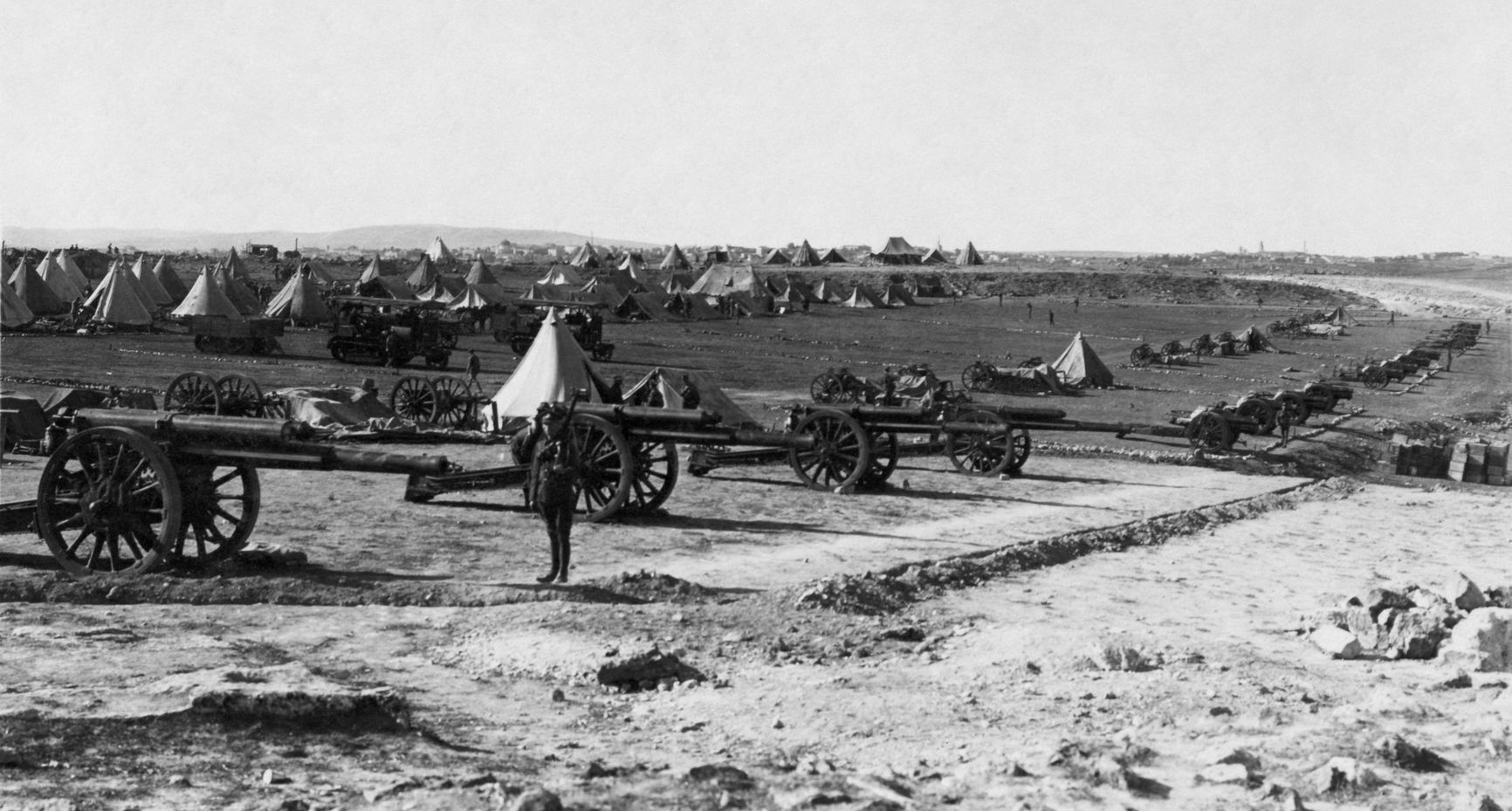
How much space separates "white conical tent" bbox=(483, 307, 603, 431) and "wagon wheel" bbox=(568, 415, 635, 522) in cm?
796

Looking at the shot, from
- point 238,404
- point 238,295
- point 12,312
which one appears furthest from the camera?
point 238,295

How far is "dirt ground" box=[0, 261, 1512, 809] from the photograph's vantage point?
307 inches

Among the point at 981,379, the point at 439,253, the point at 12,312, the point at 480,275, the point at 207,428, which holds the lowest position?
the point at 12,312

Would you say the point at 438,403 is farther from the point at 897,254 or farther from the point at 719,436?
the point at 897,254

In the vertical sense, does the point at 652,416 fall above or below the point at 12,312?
above

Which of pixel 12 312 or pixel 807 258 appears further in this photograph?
pixel 807 258

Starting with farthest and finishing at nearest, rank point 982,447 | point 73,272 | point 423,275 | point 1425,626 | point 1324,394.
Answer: point 423,275, point 73,272, point 1324,394, point 982,447, point 1425,626

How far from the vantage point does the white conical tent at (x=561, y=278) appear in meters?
74.4

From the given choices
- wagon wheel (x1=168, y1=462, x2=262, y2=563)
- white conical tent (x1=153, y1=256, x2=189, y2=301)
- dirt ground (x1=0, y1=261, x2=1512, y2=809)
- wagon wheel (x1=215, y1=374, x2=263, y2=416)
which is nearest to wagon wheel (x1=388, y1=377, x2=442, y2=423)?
wagon wheel (x1=215, y1=374, x2=263, y2=416)

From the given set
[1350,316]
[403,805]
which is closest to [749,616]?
[403,805]

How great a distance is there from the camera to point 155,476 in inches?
503

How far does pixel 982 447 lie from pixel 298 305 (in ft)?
111

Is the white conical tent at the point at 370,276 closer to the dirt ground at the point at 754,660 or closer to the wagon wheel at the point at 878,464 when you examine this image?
the dirt ground at the point at 754,660

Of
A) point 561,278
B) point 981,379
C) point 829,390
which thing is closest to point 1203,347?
point 981,379
